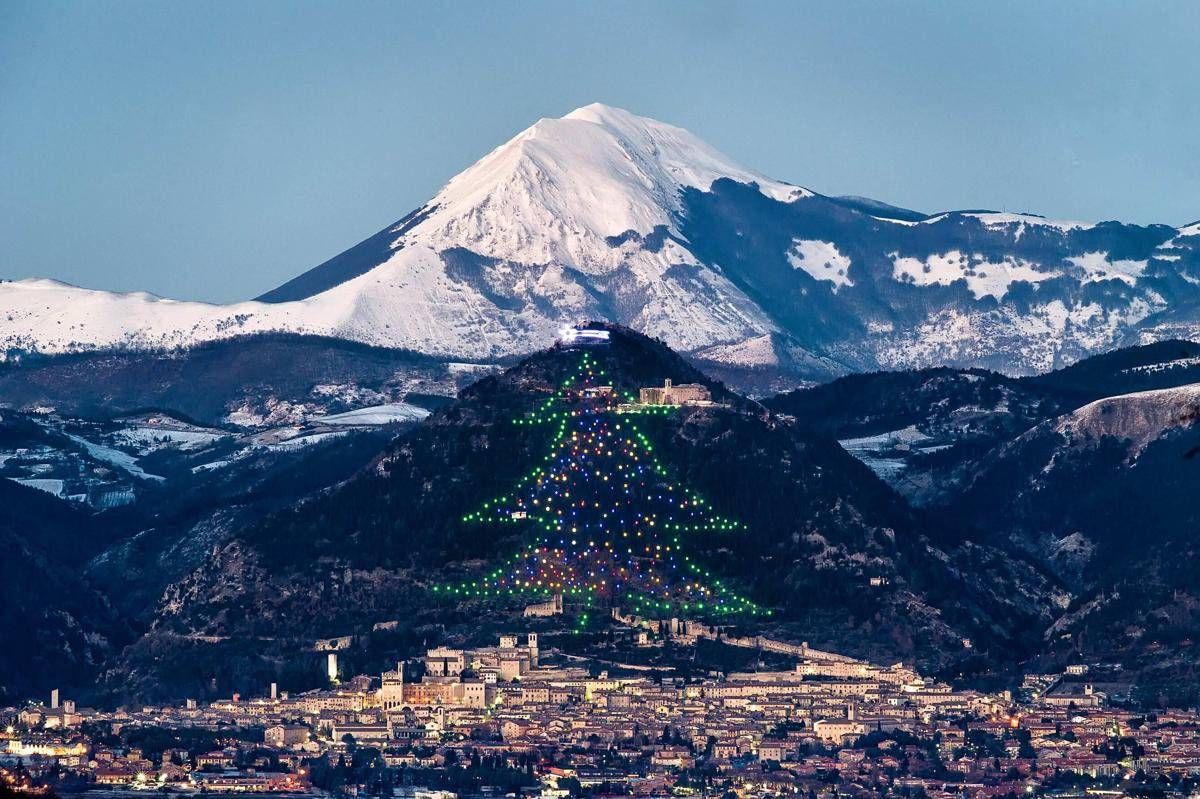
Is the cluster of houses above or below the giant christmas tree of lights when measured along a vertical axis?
below

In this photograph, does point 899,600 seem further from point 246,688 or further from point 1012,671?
point 246,688

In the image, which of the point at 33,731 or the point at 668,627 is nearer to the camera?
the point at 33,731

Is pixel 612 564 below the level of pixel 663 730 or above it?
above

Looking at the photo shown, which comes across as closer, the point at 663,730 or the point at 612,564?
the point at 663,730

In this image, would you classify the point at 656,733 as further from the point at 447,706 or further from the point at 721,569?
the point at 721,569

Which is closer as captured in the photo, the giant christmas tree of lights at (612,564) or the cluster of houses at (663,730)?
the cluster of houses at (663,730)

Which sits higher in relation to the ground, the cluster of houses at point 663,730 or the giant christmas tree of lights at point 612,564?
the giant christmas tree of lights at point 612,564

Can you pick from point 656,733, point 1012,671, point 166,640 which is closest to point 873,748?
point 656,733

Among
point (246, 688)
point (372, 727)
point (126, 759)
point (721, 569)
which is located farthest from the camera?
point (721, 569)

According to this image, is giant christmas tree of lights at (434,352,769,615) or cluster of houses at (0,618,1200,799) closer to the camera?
cluster of houses at (0,618,1200,799)

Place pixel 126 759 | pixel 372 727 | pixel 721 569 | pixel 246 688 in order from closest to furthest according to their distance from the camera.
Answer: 1. pixel 126 759
2. pixel 372 727
3. pixel 246 688
4. pixel 721 569

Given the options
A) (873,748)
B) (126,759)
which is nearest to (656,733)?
(873,748)
